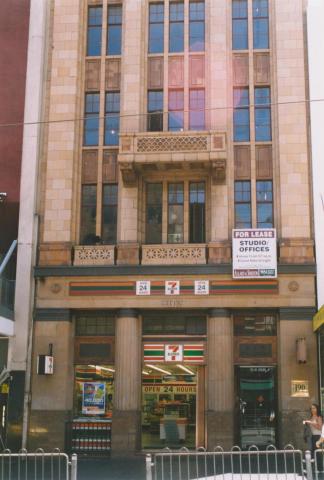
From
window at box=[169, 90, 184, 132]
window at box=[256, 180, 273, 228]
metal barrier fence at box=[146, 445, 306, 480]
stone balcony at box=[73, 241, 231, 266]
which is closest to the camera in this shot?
metal barrier fence at box=[146, 445, 306, 480]

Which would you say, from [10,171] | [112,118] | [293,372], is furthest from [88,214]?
[293,372]

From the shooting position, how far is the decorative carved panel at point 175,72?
1048 inches

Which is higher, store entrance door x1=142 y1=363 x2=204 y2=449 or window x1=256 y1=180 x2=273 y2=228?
window x1=256 y1=180 x2=273 y2=228

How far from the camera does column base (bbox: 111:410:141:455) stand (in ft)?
78.2

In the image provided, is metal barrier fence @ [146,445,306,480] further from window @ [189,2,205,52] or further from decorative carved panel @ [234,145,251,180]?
window @ [189,2,205,52]

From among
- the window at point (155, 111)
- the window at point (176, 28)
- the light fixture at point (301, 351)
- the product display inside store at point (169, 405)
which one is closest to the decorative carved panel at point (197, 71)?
the window at point (176, 28)

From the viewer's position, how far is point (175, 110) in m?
26.4

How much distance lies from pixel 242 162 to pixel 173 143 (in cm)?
286

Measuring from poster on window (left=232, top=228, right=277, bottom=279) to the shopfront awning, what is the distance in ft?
7.09

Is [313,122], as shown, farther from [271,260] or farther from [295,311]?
[295,311]

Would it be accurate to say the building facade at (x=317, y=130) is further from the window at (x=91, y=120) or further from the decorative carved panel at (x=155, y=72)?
the window at (x=91, y=120)

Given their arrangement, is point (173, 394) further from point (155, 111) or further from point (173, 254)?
point (155, 111)

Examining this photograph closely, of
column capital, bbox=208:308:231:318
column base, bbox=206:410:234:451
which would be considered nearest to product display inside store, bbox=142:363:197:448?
column base, bbox=206:410:234:451

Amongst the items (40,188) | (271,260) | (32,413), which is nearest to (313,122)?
(271,260)
